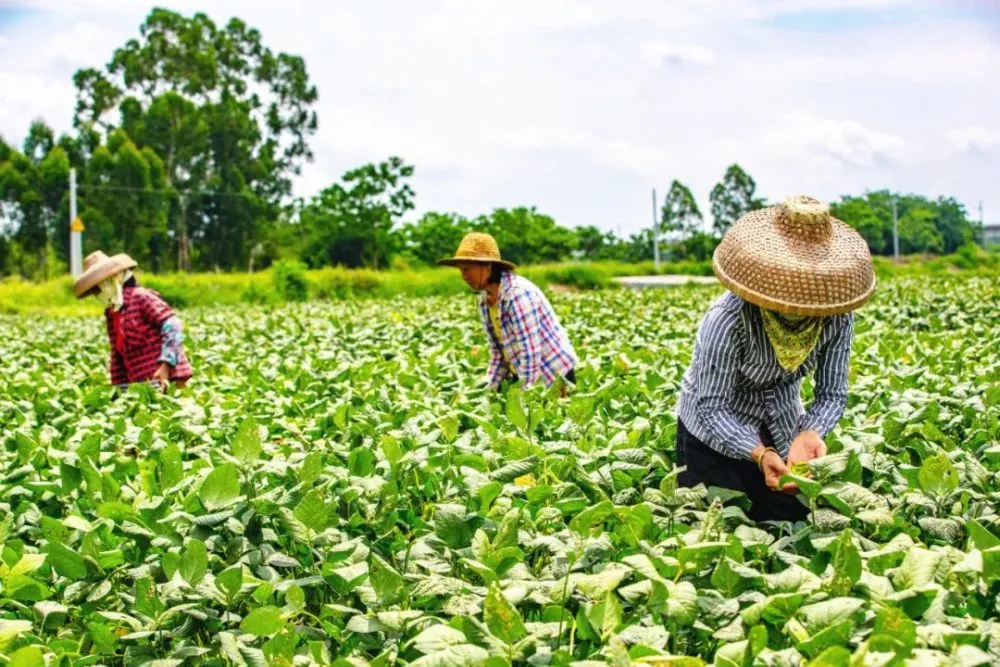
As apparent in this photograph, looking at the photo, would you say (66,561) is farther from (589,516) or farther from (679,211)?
(679,211)

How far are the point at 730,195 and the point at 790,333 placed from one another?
2390 inches

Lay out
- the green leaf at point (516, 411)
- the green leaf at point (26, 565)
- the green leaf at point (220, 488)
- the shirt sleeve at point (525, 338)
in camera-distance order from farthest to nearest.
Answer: the shirt sleeve at point (525, 338) → the green leaf at point (516, 411) → the green leaf at point (220, 488) → the green leaf at point (26, 565)

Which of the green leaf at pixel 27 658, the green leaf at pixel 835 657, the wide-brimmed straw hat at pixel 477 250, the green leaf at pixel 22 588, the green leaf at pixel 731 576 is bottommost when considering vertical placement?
the green leaf at pixel 22 588

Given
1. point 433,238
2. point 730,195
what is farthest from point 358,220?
point 730,195

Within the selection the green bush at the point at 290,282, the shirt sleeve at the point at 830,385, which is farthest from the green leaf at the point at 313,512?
the green bush at the point at 290,282

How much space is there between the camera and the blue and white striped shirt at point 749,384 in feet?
10.3

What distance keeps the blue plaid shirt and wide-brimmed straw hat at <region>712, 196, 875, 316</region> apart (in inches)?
90.3

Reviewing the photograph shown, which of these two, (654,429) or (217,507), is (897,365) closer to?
(654,429)

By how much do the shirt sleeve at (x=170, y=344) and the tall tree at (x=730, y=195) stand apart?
56.8 m

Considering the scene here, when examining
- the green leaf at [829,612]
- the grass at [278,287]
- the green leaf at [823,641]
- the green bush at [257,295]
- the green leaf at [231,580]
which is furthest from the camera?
the grass at [278,287]

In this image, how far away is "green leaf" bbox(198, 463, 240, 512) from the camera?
278 centimetres

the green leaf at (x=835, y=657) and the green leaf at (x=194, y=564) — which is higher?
the green leaf at (x=835, y=657)

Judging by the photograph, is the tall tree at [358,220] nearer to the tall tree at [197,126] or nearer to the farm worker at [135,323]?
the tall tree at [197,126]

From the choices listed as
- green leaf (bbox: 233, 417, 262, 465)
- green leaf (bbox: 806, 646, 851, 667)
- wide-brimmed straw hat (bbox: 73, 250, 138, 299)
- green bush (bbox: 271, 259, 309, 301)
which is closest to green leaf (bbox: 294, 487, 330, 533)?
green leaf (bbox: 233, 417, 262, 465)
